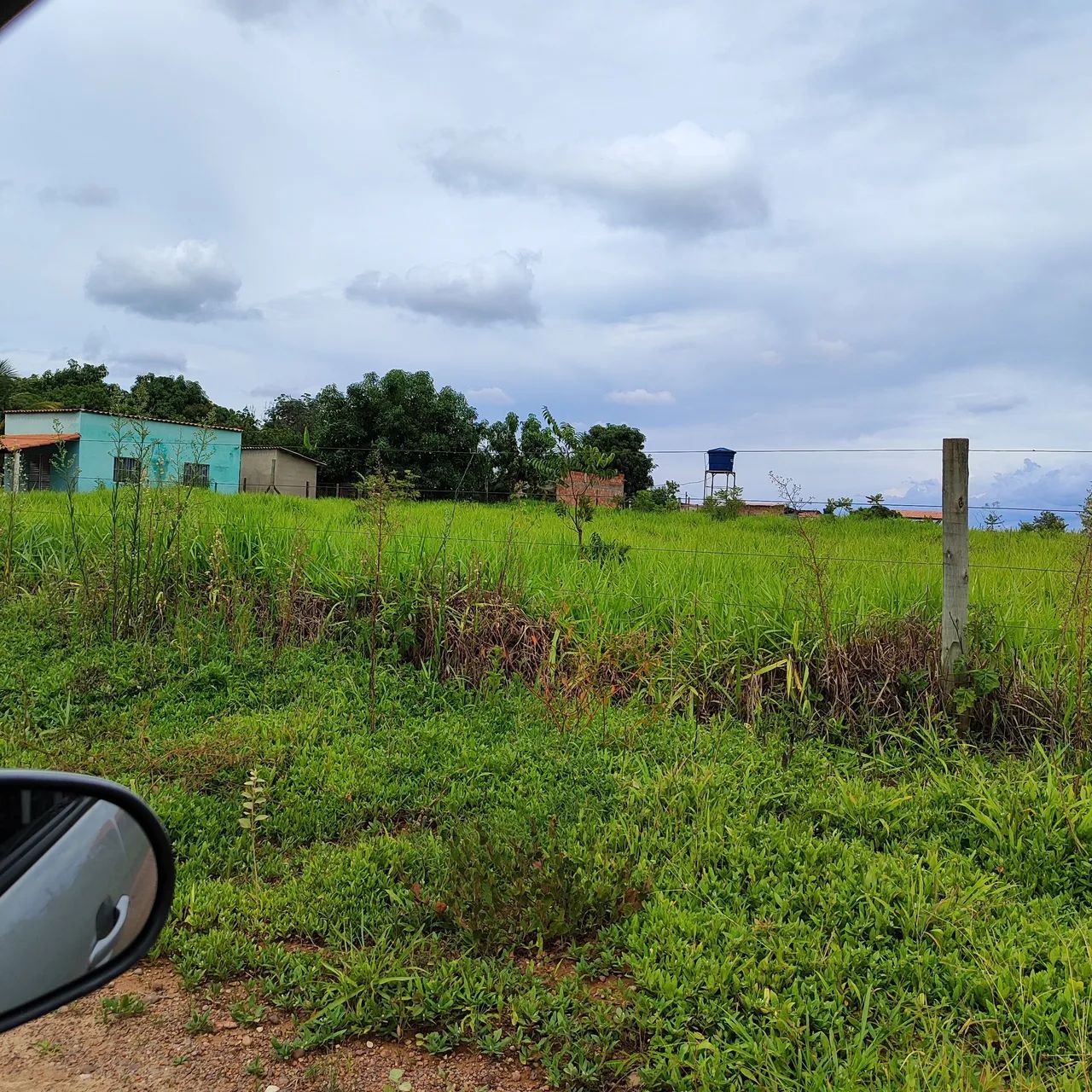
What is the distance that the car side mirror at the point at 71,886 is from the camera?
4.35 feet

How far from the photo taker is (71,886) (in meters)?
1.43

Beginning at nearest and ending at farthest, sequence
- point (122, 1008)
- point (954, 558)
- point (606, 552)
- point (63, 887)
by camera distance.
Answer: point (63, 887), point (122, 1008), point (954, 558), point (606, 552)

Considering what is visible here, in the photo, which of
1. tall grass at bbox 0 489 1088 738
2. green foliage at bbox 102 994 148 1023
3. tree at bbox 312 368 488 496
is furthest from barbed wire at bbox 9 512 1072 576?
tree at bbox 312 368 488 496

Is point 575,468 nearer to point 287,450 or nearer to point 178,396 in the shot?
point 287,450

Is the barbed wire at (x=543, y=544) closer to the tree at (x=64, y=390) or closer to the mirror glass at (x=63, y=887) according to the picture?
the mirror glass at (x=63, y=887)

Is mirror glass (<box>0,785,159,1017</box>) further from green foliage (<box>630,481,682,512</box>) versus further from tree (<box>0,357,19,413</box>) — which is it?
tree (<box>0,357,19,413</box>)

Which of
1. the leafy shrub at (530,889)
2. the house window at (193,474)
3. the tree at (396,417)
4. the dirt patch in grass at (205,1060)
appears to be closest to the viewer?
the dirt patch in grass at (205,1060)

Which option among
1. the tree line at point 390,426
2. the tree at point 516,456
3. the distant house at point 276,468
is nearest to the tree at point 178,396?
the tree line at point 390,426

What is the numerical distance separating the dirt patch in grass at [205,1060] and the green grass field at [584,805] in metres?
0.08

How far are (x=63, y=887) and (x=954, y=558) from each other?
215 inches

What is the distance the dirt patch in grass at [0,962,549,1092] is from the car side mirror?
1.49 m

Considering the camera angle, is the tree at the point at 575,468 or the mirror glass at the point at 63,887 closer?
the mirror glass at the point at 63,887

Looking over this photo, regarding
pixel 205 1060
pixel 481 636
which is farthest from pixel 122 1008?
pixel 481 636

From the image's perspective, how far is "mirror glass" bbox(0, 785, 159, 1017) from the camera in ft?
4.38
